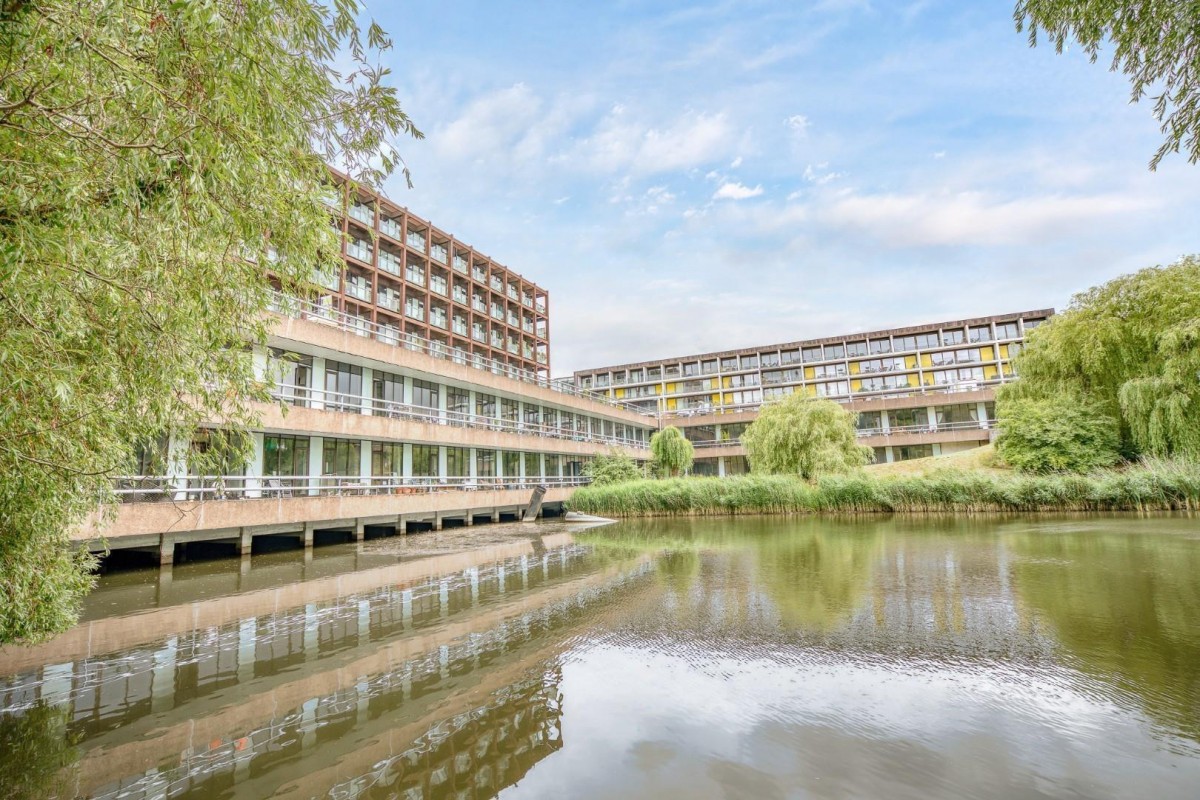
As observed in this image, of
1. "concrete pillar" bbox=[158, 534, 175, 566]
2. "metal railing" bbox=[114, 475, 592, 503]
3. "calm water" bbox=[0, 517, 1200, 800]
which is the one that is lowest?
"calm water" bbox=[0, 517, 1200, 800]

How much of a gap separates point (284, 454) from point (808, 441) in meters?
24.6

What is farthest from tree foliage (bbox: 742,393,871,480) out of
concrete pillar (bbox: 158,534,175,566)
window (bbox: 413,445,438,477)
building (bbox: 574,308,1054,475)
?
concrete pillar (bbox: 158,534,175,566)

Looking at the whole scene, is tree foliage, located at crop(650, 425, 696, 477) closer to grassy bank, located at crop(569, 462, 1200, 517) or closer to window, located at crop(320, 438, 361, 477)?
grassy bank, located at crop(569, 462, 1200, 517)

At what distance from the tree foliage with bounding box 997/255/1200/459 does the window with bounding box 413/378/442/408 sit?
28.9 m

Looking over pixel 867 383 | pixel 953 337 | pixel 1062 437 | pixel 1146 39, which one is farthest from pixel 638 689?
pixel 953 337

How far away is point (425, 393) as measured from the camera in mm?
28922

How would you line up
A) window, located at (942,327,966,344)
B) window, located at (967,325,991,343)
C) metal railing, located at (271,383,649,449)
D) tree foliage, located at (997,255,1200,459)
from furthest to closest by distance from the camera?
window, located at (942,327,966,344) → window, located at (967,325,991,343) → tree foliage, located at (997,255,1200,459) → metal railing, located at (271,383,649,449)

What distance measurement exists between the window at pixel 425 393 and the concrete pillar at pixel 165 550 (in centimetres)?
1325

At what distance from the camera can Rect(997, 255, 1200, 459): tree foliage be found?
22312 millimetres

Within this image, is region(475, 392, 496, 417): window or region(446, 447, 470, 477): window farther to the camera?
region(475, 392, 496, 417): window

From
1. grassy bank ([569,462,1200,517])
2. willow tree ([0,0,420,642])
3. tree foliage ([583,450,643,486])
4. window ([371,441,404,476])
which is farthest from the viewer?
tree foliage ([583,450,643,486])

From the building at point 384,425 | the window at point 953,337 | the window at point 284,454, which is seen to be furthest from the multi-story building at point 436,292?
the window at point 953,337

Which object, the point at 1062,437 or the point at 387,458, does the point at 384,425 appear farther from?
the point at 1062,437

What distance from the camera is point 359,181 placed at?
587cm
